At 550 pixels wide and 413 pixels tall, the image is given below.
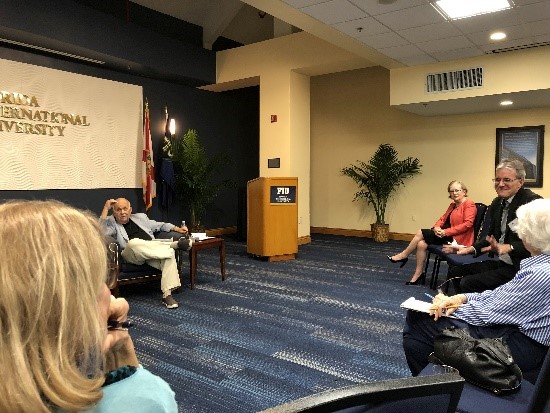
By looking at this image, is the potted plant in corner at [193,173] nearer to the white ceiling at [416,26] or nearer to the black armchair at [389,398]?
the white ceiling at [416,26]

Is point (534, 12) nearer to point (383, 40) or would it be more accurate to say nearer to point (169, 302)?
point (383, 40)

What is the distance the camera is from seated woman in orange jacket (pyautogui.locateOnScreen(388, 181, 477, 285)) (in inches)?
204

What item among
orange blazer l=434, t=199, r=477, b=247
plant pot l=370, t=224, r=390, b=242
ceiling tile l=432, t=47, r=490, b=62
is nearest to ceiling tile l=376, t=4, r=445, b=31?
ceiling tile l=432, t=47, r=490, b=62

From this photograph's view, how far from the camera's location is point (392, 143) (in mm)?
9008

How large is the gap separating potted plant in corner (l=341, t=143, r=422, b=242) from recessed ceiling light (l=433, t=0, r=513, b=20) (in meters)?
3.87

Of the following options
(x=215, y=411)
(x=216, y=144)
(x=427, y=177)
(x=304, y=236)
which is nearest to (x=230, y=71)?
(x=216, y=144)

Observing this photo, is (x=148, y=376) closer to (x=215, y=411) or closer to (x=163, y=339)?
(x=215, y=411)

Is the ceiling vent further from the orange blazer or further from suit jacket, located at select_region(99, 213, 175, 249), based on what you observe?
suit jacket, located at select_region(99, 213, 175, 249)

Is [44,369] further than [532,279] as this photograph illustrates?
No

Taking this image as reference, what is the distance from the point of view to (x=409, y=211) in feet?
29.1

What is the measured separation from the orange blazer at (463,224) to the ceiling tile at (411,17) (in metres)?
2.13

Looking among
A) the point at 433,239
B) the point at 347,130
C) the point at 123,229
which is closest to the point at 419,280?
the point at 433,239

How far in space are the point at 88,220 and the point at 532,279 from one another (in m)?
1.86

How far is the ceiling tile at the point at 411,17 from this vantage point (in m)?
4.85
